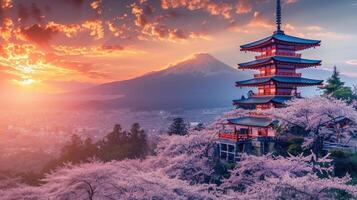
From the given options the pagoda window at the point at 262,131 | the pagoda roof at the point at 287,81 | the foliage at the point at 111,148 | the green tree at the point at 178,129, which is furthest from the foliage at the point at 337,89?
the foliage at the point at 111,148

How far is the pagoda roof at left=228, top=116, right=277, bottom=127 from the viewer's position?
24.4 meters

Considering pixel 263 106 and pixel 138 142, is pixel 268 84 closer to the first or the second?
pixel 263 106

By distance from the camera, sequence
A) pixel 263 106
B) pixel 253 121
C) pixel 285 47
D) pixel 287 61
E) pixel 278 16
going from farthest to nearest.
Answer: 1. pixel 278 16
2. pixel 285 47
3. pixel 263 106
4. pixel 287 61
5. pixel 253 121

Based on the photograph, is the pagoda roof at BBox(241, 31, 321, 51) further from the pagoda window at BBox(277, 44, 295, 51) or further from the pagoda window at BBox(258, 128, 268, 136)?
the pagoda window at BBox(258, 128, 268, 136)

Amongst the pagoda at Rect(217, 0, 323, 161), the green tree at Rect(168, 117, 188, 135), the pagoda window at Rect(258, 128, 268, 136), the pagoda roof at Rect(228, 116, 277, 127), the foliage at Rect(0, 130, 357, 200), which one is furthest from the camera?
the green tree at Rect(168, 117, 188, 135)

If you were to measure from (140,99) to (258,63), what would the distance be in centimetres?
16420

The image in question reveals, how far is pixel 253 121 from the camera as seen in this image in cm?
2633

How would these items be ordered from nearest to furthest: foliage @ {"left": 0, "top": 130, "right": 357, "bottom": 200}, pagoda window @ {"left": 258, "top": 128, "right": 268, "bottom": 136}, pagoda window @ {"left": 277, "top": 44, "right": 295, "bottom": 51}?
foliage @ {"left": 0, "top": 130, "right": 357, "bottom": 200}, pagoda window @ {"left": 258, "top": 128, "right": 268, "bottom": 136}, pagoda window @ {"left": 277, "top": 44, "right": 295, "bottom": 51}

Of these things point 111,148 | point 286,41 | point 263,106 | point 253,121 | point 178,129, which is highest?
point 286,41

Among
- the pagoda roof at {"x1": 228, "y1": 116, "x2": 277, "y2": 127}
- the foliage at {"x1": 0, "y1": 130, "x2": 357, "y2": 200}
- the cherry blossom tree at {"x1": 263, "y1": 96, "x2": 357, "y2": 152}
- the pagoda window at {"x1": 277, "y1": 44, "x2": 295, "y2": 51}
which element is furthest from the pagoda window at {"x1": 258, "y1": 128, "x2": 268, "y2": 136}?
the pagoda window at {"x1": 277, "y1": 44, "x2": 295, "y2": 51}

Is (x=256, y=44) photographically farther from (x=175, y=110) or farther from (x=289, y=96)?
(x=175, y=110)

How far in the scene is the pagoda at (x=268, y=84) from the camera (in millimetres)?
25547

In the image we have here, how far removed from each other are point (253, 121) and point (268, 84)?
3342 millimetres

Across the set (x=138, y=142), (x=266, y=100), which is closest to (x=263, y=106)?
(x=266, y=100)
